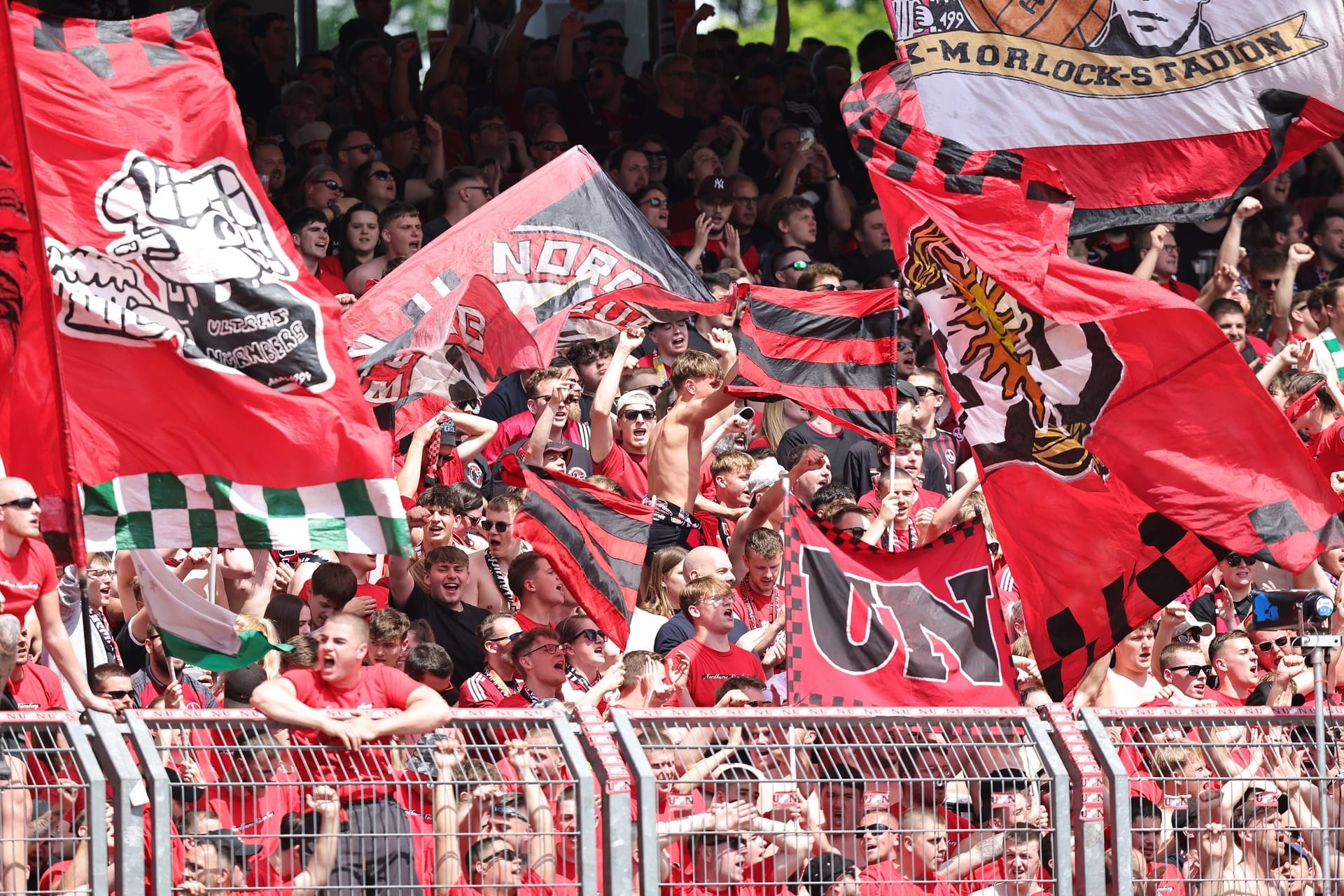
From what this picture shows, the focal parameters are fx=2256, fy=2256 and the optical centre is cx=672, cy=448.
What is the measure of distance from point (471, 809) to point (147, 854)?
1082 mm

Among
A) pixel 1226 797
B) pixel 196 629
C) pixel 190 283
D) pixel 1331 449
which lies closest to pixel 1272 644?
→ pixel 1331 449

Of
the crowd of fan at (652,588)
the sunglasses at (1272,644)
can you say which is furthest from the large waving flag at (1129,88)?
the sunglasses at (1272,644)

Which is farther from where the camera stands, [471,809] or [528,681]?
[528,681]

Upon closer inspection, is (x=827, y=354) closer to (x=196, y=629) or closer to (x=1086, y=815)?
(x=1086, y=815)

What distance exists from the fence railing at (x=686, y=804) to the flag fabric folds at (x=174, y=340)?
3.74 ft

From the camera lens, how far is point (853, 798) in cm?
802

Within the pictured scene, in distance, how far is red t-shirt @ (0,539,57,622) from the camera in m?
8.17

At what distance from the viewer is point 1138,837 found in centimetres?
827

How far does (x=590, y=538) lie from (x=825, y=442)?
8.61ft

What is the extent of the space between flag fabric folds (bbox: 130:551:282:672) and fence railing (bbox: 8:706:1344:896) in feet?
2.82

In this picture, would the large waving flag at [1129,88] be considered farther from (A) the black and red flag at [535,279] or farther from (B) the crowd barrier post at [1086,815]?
(B) the crowd barrier post at [1086,815]

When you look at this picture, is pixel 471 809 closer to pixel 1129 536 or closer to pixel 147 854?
pixel 147 854

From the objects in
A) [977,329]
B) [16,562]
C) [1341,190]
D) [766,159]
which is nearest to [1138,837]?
[977,329]

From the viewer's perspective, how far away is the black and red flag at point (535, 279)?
11.2 metres
